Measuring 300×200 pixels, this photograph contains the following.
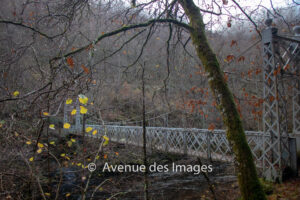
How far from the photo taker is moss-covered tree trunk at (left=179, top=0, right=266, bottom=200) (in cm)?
205

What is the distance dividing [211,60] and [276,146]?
2.86 m

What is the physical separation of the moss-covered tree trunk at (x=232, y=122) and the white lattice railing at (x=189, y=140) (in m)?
4.08

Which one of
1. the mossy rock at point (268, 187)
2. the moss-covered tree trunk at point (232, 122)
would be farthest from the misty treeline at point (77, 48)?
the mossy rock at point (268, 187)

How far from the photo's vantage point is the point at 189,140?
891 centimetres

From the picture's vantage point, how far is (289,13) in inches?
180

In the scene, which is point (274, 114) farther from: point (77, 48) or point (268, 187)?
point (77, 48)

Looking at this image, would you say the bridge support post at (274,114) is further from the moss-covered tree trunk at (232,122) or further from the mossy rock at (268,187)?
the moss-covered tree trunk at (232,122)

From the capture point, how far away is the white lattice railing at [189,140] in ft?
22.7

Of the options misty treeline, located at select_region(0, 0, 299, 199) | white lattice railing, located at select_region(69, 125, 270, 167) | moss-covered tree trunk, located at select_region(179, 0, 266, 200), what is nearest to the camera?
moss-covered tree trunk, located at select_region(179, 0, 266, 200)

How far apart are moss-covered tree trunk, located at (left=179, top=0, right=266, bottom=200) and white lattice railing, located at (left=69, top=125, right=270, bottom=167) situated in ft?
13.4

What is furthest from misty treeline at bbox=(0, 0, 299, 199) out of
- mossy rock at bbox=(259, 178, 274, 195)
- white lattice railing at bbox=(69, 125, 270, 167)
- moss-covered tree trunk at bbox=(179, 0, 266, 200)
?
white lattice railing at bbox=(69, 125, 270, 167)

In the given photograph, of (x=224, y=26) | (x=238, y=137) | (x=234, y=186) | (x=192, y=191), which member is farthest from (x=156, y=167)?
(x=238, y=137)

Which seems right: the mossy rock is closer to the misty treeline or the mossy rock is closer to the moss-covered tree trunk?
the misty treeline

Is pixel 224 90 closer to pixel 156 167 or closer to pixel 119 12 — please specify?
pixel 119 12
